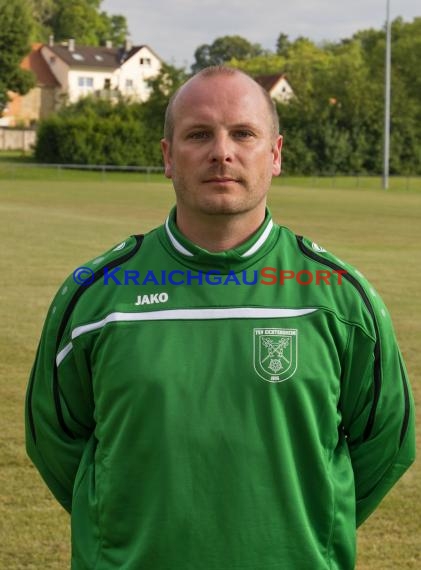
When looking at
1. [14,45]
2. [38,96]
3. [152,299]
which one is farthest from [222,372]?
[38,96]

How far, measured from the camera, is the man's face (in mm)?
2504

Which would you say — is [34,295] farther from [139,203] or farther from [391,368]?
[139,203]

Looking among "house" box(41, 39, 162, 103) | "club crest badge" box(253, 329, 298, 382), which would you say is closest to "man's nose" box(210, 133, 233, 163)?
"club crest badge" box(253, 329, 298, 382)

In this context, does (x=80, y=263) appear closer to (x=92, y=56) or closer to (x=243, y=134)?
(x=243, y=134)

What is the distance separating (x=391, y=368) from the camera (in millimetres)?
2676

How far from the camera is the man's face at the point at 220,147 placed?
250 cm

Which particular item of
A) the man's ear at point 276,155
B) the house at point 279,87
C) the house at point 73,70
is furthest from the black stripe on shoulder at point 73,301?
the house at point 73,70

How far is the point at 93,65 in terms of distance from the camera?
102 metres

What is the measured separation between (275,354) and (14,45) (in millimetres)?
68525

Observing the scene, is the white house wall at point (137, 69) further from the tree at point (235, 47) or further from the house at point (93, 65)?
the tree at point (235, 47)

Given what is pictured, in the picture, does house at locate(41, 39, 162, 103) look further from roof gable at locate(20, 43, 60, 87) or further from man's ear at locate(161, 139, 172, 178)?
man's ear at locate(161, 139, 172, 178)

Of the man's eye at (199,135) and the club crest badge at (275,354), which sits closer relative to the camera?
the club crest badge at (275,354)

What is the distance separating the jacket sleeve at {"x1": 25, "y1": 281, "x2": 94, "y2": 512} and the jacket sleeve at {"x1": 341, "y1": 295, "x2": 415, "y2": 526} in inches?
27.1

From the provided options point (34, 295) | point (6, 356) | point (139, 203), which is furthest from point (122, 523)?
point (139, 203)
